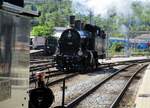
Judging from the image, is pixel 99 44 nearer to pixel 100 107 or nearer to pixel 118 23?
pixel 100 107

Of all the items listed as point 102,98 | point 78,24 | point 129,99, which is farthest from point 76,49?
point 129,99

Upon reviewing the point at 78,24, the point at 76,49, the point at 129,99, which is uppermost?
the point at 78,24

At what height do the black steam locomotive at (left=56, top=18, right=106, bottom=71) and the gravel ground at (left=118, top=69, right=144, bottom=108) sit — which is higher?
the black steam locomotive at (left=56, top=18, right=106, bottom=71)

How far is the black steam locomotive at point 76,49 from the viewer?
109ft

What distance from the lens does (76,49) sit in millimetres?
33719

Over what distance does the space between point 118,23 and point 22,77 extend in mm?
132400

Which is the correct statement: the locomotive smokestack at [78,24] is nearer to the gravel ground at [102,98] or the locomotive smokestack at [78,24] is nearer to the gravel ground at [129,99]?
the gravel ground at [102,98]

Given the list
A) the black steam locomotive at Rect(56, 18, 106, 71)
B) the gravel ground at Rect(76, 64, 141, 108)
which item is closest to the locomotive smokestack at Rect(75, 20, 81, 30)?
the black steam locomotive at Rect(56, 18, 106, 71)

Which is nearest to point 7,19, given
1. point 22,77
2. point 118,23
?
point 22,77

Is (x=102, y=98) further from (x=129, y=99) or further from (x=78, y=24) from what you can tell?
(x=78, y=24)

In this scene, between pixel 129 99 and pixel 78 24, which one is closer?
pixel 129 99

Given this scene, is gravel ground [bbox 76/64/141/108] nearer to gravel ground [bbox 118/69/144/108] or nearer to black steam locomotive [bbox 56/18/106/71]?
gravel ground [bbox 118/69/144/108]

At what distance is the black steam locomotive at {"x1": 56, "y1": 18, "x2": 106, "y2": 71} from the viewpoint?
33094 millimetres

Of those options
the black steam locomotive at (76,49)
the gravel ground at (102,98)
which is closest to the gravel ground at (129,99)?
the gravel ground at (102,98)
